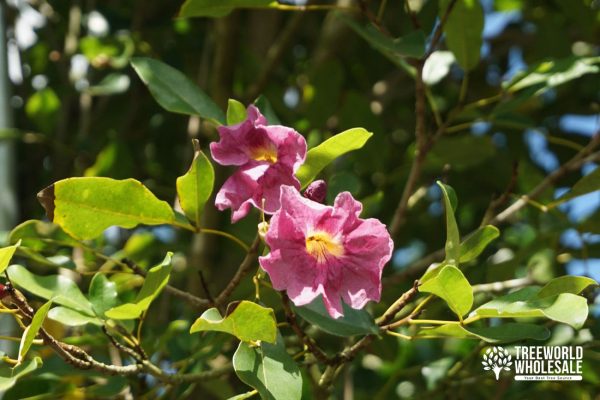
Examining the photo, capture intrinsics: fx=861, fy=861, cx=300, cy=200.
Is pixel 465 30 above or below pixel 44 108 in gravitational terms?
above

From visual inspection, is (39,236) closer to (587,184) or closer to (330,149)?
(330,149)

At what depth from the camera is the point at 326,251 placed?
1080 mm

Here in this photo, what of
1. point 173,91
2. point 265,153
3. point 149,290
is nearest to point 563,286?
point 265,153

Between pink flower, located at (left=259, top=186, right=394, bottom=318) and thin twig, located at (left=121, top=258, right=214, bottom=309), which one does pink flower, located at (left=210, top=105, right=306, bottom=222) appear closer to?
pink flower, located at (left=259, top=186, right=394, bottom=318)

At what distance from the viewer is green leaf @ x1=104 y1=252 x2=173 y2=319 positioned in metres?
1.07

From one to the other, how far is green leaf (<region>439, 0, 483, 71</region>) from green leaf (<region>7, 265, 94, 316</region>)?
795 millimetres

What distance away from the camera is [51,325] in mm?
1756

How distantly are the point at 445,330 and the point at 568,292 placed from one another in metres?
0.16

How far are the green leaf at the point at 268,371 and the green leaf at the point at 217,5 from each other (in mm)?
619

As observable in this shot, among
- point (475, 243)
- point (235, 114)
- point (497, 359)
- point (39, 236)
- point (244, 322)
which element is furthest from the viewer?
point (497, 359)

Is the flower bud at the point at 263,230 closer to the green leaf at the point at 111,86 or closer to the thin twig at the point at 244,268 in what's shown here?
the thin twig at the point at 244,268

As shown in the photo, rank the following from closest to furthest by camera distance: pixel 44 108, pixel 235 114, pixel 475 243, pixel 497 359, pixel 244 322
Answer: pixel 244 322 → pixel 475 243 → pixel 235 114 → pixel 497 359 → pixel 44 108

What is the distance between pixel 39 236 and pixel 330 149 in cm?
55

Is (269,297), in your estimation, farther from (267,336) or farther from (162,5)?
(162,5)
